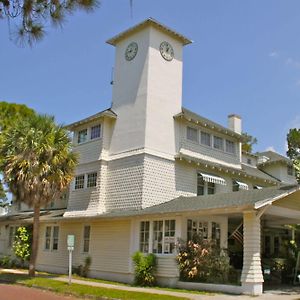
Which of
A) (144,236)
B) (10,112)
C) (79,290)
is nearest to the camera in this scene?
(79,290)

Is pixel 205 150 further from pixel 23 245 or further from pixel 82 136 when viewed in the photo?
pixel 23 245

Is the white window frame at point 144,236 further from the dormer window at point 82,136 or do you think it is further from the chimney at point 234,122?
the chimney at point 234,122

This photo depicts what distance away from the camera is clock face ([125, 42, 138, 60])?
27922 mm

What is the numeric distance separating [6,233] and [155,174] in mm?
14615

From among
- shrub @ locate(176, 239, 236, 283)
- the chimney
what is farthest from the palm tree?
the chimney

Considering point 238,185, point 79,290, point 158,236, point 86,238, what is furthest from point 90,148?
point 79,290

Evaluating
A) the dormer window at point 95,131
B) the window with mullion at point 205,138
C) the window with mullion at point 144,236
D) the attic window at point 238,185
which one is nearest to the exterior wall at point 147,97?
the dormer window at point 95,131

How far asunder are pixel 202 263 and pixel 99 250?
24.0 feet

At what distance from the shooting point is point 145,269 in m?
21.6

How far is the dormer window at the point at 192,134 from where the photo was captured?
28000mm

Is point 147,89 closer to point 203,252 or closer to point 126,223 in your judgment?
point 126,223

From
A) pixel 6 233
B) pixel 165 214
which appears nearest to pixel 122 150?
pixel 165 214

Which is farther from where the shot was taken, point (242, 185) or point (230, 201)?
point (242, 185)

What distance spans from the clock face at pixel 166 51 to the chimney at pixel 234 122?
8.78m
